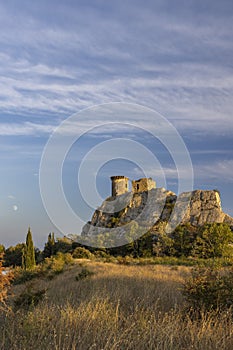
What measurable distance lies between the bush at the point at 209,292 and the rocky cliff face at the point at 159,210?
47805 mm

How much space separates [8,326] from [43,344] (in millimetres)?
1267

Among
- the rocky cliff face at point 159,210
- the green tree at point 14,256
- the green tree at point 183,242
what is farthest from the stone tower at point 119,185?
the green tree at point 183,242

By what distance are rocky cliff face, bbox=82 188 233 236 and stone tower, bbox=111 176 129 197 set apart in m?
2.40

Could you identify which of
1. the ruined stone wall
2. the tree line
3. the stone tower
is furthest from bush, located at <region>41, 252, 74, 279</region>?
the stone tower

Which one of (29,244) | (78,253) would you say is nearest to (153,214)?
(78,253)

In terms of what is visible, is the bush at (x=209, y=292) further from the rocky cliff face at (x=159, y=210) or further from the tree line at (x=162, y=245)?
the rocky cliff face at (x=159, y=210)

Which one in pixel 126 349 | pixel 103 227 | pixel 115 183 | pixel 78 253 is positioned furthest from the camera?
pixel 115 183

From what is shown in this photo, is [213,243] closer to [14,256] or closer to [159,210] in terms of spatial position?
[159,210]

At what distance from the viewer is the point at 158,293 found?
32.8 feet

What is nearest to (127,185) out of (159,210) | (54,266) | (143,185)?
(143,185)

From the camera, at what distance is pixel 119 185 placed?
268 feet

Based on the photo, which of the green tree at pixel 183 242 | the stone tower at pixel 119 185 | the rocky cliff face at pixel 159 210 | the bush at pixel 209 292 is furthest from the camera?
the stone tower at pixel 119 185

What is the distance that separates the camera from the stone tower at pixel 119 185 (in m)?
81.1

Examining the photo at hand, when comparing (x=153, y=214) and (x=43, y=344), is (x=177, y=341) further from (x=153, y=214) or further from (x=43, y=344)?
(x=153, y=214)
